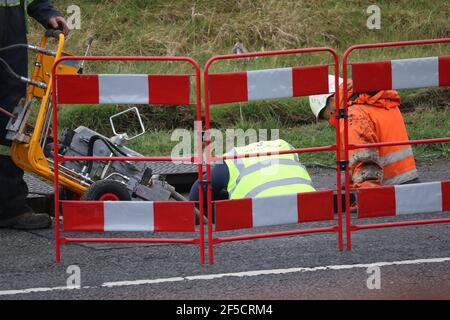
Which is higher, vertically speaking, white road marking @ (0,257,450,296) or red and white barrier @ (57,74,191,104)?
red and white barrier @ (57,74,191,104)

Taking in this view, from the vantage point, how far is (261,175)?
7543 mm

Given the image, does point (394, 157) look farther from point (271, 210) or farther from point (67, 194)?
point (67, 194)

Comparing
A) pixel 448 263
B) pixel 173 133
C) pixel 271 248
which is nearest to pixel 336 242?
pixel 271 248

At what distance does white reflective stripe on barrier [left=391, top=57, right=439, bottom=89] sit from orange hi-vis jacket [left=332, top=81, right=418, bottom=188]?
131 centimetres

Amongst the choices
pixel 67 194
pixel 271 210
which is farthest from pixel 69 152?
pixel 271 210

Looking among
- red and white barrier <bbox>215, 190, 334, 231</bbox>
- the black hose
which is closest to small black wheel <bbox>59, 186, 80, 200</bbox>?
the black hose

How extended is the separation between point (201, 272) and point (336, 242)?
3.80 ft

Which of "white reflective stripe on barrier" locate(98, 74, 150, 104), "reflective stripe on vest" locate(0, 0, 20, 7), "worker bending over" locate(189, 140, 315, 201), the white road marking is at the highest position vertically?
"reflective stripe on vest" locate(0, 0, 20, 7)

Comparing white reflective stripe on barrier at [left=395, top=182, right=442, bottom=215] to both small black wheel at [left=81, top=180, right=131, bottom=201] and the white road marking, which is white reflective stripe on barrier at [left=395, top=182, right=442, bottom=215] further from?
small black wheel at [left=81, top=180, right=131, bottom=201]

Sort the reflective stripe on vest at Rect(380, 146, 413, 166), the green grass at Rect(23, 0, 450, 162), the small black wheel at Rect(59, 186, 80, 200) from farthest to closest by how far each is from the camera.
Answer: the green grass at Rect(23, 0, 450, 162) < the reflective stripe on vest at Rect(380, 146, 413, 166) < the small black wheel at Rect(59, 186, 80, 200)

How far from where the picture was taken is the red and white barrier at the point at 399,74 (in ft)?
23.1

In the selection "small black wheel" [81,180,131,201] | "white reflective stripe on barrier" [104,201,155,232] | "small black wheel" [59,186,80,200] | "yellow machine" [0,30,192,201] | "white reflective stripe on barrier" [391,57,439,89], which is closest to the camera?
"white reflective stripe on barrier" [104,201,155,232]

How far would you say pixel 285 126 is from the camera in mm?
11531

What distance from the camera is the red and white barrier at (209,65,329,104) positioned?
22.5 feet
